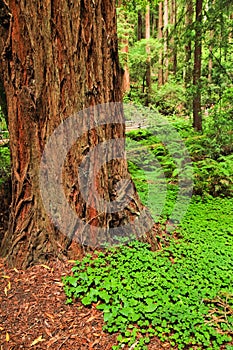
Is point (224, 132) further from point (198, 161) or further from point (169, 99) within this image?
point (169, 99)

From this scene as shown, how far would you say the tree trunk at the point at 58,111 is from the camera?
2.63 m

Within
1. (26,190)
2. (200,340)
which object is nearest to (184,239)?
(200,340)

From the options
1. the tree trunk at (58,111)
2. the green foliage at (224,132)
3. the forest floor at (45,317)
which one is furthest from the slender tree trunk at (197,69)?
the forest floor at (45,317)

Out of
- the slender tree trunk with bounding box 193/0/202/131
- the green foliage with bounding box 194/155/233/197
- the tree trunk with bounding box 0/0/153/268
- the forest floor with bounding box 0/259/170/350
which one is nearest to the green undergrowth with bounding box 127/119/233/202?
the green foliage with bounding box 194/155/233/197

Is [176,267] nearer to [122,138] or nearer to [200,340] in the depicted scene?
[200,340]

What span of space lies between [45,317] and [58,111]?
75.2 inches

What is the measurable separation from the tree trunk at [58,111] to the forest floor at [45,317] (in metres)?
0.21

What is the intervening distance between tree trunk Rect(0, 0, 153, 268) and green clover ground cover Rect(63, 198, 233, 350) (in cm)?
36

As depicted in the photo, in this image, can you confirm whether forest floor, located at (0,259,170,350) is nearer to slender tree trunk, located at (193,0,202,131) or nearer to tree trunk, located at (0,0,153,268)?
tree trunk, located at (0,0,153,268)

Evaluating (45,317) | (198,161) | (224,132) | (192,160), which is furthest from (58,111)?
(224,132)

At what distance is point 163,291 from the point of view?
276 centimetres

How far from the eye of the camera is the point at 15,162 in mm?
2998

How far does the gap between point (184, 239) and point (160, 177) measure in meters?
2.54

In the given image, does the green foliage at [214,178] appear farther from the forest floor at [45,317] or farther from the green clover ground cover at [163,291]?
the forest floor at [45,317]
